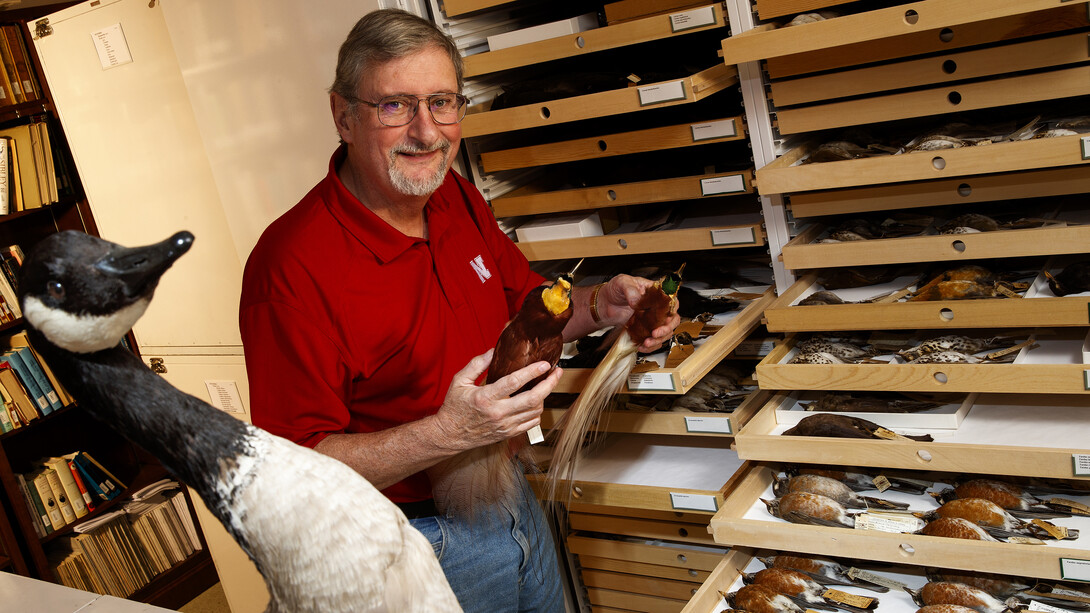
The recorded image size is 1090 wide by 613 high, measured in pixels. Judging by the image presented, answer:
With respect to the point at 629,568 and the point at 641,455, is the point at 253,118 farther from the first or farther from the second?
the point at 629,568

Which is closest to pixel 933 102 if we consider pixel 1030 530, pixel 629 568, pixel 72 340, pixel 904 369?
pixel 904 369

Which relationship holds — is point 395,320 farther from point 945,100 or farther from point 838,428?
point 945,100

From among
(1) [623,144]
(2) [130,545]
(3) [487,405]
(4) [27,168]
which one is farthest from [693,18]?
(2) [130,545]

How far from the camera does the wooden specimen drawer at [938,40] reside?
177cm

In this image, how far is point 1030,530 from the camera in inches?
70.2

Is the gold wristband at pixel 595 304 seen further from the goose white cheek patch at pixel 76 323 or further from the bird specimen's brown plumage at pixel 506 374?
the goose white cheek patch at pixel 76 323

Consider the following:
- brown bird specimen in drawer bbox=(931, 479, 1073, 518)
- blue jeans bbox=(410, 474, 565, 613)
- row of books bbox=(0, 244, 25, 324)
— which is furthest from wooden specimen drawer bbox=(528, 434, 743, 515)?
row of books bbox=(0, 244, 25, 324)

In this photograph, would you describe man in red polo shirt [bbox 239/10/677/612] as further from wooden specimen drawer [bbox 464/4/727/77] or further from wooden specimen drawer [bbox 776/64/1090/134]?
wooden specimen drawer [bbox 776/64/1090/134]

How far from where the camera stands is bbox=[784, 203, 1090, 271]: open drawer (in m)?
1.79

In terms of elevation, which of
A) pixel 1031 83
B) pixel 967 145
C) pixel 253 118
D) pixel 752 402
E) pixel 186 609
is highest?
pixel 253 118

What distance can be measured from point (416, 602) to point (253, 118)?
2121 mm

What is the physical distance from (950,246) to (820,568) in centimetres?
83

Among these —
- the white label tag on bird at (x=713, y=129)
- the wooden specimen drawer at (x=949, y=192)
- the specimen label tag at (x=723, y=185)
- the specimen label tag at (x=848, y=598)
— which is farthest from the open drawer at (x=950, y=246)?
the specimen label tag at (x=848, y=598)

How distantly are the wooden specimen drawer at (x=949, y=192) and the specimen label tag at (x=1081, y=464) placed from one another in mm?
604
